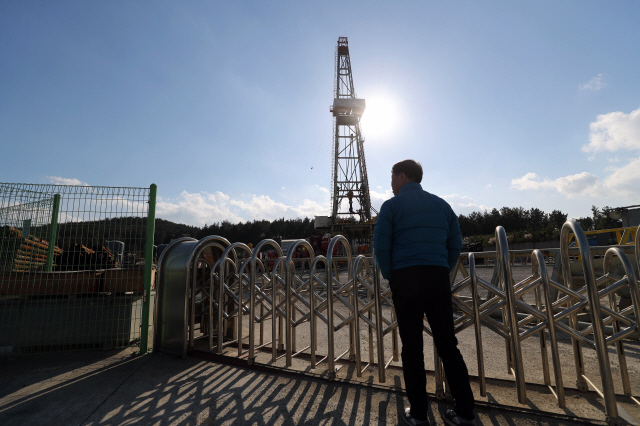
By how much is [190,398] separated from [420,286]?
2298mm

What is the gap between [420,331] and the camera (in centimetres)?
234

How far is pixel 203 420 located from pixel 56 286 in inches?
130

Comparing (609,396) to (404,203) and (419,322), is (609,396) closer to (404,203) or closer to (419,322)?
(419,322)

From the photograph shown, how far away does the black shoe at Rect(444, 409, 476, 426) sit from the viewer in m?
2.18

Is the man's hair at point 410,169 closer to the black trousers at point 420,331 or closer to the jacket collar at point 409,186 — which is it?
the jacket collar at point 409,186

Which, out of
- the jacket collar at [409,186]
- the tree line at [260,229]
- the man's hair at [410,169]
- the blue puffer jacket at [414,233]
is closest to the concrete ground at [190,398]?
the blue puffer jacket at [414,233]

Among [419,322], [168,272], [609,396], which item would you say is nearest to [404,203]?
[419,322]

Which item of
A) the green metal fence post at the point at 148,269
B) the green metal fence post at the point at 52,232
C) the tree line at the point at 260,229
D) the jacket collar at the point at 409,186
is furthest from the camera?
the tree line at the point at 260,229

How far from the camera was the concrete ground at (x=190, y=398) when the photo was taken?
8.05 ft

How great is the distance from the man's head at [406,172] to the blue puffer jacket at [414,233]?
0.13 m

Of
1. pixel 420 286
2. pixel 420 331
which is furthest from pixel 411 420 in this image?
pixel 420 286

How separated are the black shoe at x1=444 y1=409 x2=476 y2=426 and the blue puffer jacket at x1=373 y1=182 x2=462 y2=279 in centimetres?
106

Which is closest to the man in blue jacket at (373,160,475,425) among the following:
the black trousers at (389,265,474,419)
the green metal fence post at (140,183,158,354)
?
the black trousers at (389,265,474,419)

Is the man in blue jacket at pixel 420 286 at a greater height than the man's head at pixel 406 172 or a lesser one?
lesser
